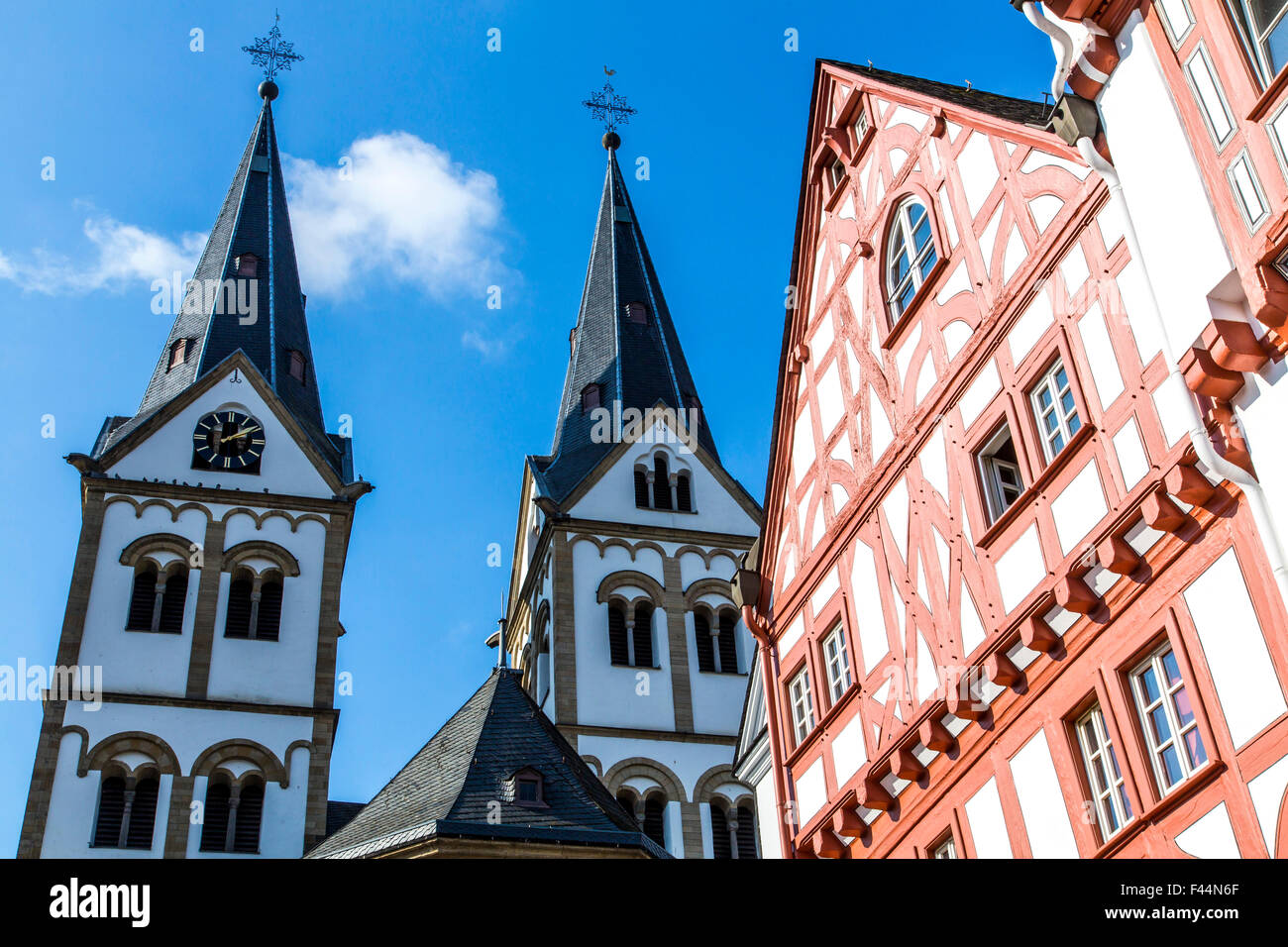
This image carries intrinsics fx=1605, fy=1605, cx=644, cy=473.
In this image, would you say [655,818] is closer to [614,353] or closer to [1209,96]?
[614,353]

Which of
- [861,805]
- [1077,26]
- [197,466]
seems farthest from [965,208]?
[197,466]

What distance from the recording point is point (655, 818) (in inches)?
1467

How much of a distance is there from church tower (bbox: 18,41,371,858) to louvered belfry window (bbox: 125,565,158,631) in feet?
0.15

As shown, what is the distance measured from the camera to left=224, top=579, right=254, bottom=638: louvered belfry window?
37719 mm

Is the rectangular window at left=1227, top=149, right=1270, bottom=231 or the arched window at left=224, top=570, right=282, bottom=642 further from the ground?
the arched window at left=224, top=570, right=282, bottom=642

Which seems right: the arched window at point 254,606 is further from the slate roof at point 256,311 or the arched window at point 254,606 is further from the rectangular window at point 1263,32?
the rectangular window at point 1263,32

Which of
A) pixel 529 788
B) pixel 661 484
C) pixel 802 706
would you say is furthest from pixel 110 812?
pixel 802 706

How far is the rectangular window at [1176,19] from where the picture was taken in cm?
1195

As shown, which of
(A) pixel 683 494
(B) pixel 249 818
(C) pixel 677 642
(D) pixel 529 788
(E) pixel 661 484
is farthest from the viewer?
(E) pixel 661 484

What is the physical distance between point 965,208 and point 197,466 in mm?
28818

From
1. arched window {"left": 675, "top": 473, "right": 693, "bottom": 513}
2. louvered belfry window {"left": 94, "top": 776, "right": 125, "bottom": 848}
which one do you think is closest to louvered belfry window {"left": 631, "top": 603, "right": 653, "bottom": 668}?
arched window {"left": 675, "top": 473, "right": 693, "bottom": 513}

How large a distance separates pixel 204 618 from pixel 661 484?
13.1m

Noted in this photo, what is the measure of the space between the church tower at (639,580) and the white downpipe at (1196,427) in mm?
26301

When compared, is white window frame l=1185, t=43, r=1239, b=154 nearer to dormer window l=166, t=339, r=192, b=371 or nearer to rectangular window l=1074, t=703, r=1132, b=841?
rectangular window l=1074, t=703, r=1132, b=841
